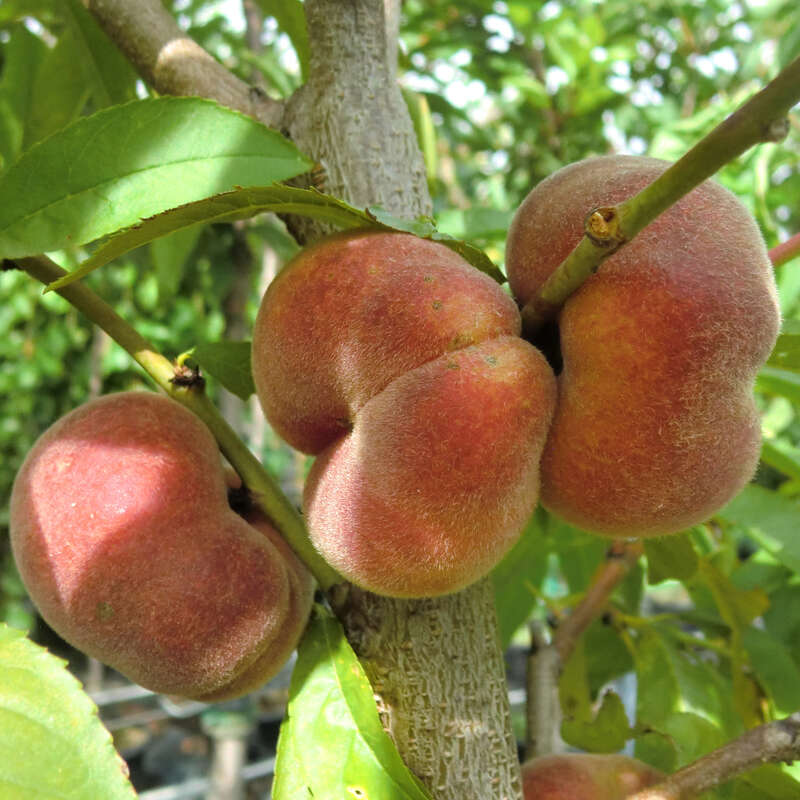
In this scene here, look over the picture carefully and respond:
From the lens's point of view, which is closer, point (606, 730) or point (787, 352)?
point (787, 352)

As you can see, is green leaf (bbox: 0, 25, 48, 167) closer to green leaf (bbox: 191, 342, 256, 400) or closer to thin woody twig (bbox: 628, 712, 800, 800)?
green leaf (bbox: 191, 342, 256, 400)

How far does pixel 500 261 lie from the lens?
1.36 meters

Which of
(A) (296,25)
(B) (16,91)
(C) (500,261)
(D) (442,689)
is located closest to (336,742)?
(D) (442,689)

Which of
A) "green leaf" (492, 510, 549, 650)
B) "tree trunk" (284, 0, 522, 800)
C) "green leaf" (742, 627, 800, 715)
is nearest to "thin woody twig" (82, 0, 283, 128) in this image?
"tree trunk" (284, 0, 522, 800)

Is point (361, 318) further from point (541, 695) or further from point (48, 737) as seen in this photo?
point (541, 695)

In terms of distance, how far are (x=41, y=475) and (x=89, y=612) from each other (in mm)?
114

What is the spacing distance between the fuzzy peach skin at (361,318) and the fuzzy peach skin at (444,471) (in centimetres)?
1

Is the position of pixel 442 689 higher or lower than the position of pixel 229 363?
lower

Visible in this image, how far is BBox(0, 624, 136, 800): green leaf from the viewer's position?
457 mm

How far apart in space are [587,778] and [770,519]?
0.34m

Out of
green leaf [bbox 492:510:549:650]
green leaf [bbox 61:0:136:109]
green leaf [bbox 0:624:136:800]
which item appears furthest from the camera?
green leaf [bbox 492:510:549:650]

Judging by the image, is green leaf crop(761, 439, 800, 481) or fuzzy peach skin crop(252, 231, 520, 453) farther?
green leaf crop(761, 439, 800, 481)

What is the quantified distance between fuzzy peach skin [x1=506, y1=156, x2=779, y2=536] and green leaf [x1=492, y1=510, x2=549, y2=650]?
0.42 m

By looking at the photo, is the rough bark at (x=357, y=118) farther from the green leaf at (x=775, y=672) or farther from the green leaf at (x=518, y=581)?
the green leaf at (x=775, y=672)
